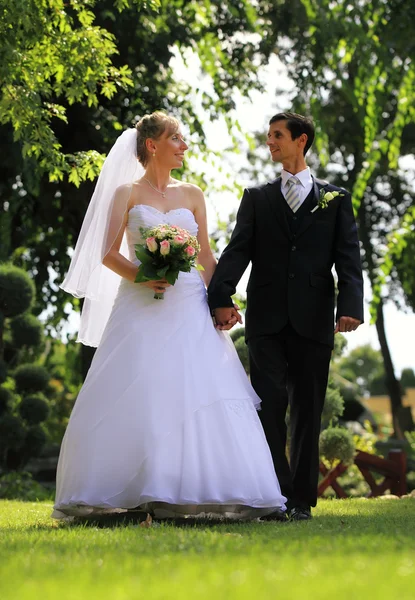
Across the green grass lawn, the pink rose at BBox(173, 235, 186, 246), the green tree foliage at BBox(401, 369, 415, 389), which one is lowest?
the green grass lawn

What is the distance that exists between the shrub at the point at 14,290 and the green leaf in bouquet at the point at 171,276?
5.61m

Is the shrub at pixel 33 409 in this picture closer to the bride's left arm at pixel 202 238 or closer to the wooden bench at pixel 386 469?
the wooden bench at pixel 386 469

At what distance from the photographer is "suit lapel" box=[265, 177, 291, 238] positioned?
20.0 ft

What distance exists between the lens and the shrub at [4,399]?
37.6 feet

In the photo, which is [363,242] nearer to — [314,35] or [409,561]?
[314,35]

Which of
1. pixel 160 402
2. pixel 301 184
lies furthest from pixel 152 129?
pixel 160 402

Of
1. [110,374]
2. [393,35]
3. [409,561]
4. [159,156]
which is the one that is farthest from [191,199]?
[393,35]

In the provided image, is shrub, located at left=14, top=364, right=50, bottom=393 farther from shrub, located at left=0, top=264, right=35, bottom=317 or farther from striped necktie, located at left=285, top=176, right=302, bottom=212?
striped necktie, located at left=285, top=176, right=302, bottom=212

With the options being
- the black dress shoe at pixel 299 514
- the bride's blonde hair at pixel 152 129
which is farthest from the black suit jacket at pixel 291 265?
the black dress shoe at pixel 299 514

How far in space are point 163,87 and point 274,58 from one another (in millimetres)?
2102

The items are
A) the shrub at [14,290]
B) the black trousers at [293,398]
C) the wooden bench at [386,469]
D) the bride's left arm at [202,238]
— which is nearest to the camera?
the black trousers at [293,398]

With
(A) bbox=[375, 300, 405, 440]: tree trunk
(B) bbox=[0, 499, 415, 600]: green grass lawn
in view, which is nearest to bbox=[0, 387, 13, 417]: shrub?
(B) bbox=[0, 499, 415, 600]: green grass lawn

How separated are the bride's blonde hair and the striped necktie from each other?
0.81m

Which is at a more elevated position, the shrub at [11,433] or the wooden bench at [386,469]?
the shrub at [11,433]
